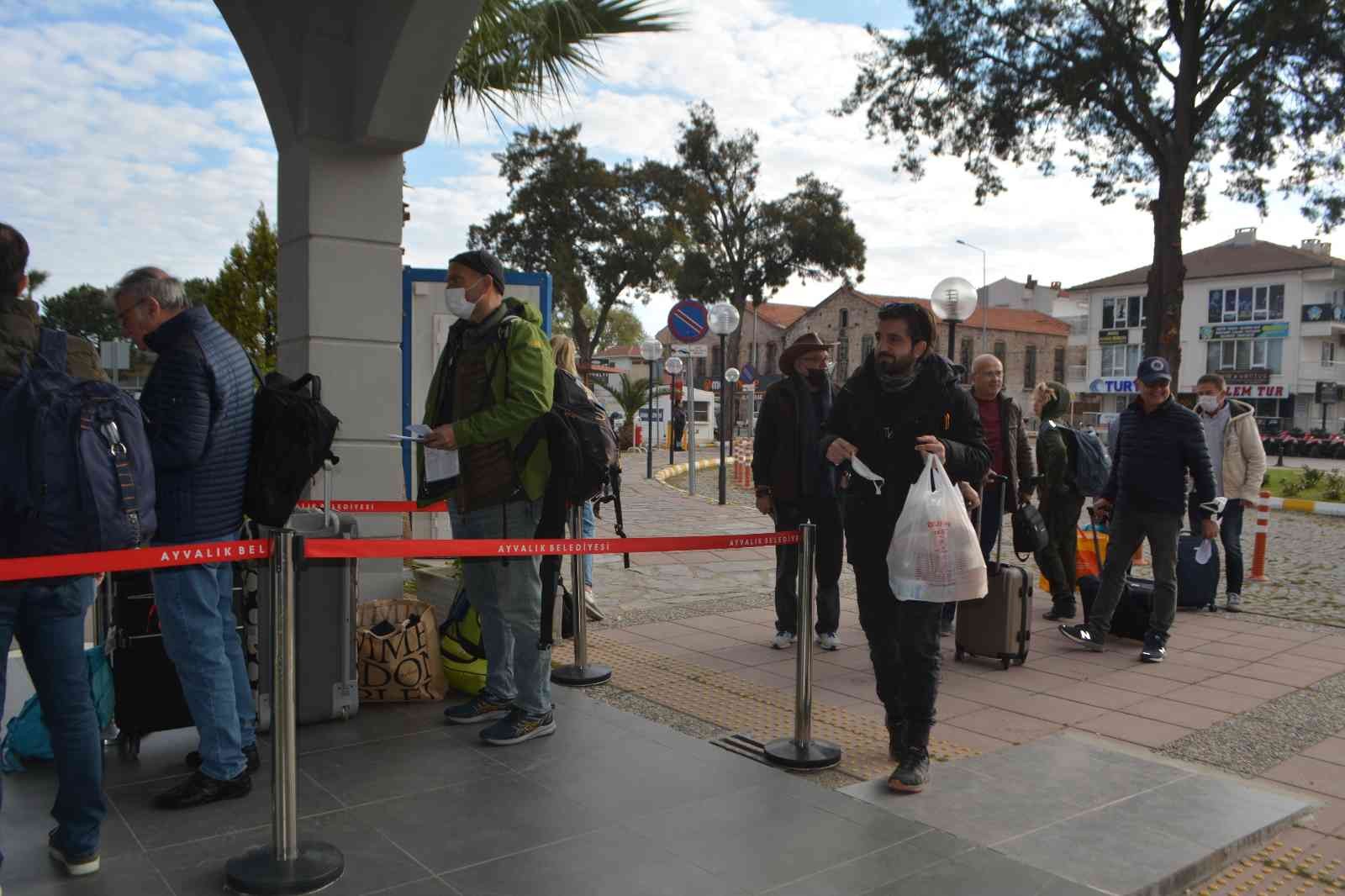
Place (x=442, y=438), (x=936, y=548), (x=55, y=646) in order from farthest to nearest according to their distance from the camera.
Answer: (x=442, y=438), (x=936, y=548), (x=55, y=646)

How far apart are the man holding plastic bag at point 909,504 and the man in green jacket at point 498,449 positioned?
1226 millimetres

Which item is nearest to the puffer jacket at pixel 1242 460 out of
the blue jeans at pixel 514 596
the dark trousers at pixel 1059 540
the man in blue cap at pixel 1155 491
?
the dark trousers at pixel 1059 540

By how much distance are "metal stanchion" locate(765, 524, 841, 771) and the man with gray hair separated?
2.04 meters

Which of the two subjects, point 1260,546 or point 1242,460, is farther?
point 1260,546

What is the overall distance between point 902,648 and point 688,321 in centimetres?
1199

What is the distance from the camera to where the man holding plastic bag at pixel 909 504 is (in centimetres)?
383

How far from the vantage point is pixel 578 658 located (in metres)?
5.58

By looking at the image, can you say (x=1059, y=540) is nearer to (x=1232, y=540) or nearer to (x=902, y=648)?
(x=1232, y=540)

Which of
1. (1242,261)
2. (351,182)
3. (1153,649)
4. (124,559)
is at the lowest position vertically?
(1153,649)

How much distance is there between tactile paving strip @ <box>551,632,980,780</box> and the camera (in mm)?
4504

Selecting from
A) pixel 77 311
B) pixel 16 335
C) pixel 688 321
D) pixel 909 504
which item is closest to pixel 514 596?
pixel 909 504

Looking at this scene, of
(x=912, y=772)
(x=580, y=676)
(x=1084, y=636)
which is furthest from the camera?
(x=1084, y=636)

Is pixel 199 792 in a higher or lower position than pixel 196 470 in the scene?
lower

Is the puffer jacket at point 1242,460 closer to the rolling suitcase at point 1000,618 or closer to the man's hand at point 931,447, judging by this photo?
the rolling suitcase at point 1000,618
